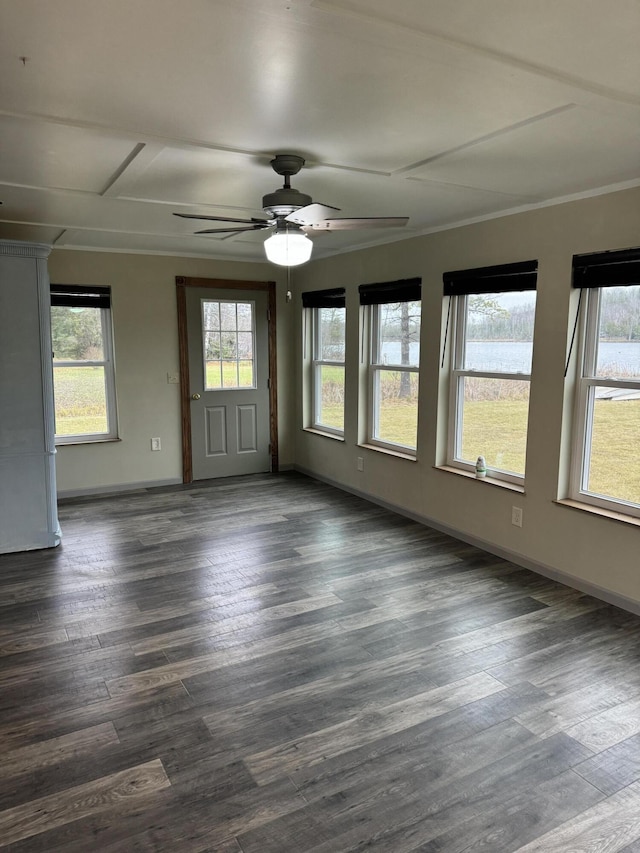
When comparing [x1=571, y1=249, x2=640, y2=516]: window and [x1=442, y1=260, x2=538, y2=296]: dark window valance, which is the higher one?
[x1=442, y1=260, x2=538, y2=296]: dark window valance

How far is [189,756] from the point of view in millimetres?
2182

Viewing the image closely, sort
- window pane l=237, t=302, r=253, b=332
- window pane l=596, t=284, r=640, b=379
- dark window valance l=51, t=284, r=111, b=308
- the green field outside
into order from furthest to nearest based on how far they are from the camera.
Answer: window pane l=237, t=302, r=253, b=332
dark window valance l=51, t=284, r=111, b=308
the green field outside
window pane l=596, t=284, r=640, b=379

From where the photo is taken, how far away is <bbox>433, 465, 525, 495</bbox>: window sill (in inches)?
156

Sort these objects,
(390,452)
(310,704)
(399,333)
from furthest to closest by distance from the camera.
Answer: (390,452), (399,333), (310,704)

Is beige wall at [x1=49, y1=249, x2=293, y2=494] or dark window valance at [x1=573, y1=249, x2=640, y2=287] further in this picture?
beige wall at [x1=49, y1=249, x2=293, y2=494]

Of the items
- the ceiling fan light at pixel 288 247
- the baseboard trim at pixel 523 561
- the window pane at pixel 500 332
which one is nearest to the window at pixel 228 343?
the baseboard trim at pixel 523 561

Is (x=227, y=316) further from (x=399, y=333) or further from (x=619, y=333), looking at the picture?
(x=619, y=333)

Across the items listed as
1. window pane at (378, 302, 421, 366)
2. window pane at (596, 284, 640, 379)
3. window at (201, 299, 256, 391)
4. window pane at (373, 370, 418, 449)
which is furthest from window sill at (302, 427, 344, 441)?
window pane at (596, 284, 640, 379)

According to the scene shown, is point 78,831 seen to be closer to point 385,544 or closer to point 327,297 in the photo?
point 385,544

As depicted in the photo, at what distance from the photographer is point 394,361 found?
509cm

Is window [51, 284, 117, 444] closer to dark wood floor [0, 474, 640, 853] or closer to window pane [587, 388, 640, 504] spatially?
dark wood floor [0, 474, 640, 853]

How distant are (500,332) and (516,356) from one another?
8.7 inches

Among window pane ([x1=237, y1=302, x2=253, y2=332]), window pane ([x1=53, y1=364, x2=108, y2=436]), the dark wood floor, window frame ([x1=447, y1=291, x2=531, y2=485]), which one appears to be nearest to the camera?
the dark wood floor

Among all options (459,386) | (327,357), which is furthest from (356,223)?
(327,357)
